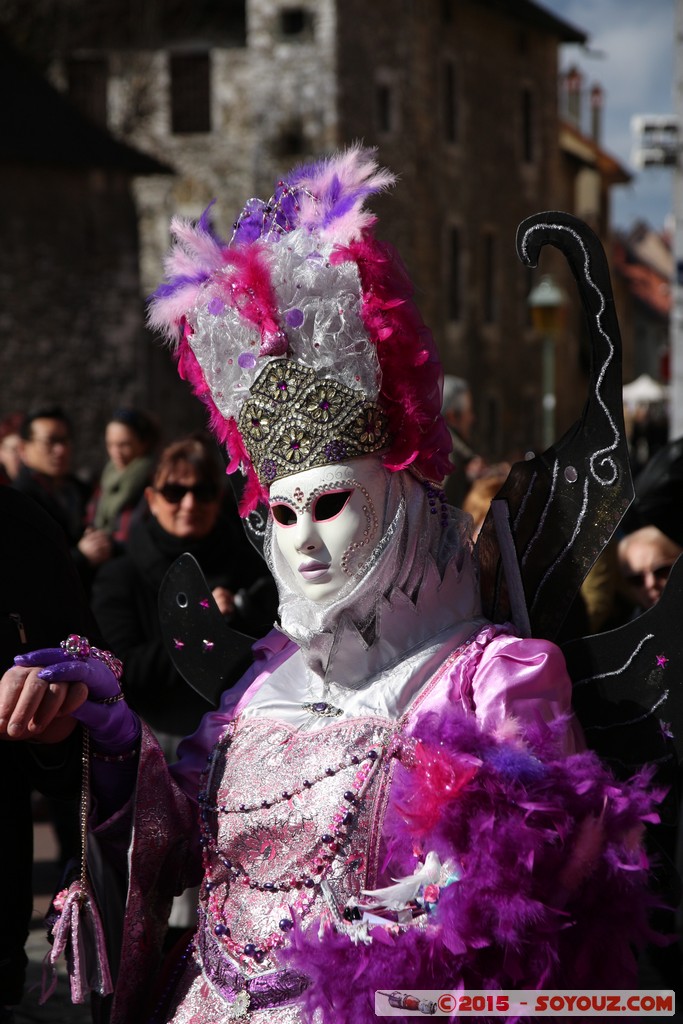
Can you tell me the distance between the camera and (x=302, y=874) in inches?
95.1

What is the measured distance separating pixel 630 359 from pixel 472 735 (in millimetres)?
52444

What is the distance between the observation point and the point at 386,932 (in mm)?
2229

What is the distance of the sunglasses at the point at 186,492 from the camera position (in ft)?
15.8

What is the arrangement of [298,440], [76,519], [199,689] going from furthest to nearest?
1. [76,519]
2. [199,689]
3. [298,440]

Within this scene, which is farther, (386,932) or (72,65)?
(72,65)

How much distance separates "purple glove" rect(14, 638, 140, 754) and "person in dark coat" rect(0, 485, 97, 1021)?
0.05 m

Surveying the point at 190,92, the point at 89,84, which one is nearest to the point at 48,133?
the point at 89,84

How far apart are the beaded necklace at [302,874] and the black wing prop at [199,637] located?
369 millimetres

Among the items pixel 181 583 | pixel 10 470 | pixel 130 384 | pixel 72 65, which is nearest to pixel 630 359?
pixel 72 65

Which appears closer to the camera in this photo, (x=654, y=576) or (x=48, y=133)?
(x=654, y=576)

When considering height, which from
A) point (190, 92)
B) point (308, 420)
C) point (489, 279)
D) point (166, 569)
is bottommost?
point (489, 279)

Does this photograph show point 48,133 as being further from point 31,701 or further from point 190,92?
point 31,701

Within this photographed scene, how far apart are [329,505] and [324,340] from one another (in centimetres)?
27

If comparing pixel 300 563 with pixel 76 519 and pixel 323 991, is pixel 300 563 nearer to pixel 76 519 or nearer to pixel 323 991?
pixel 323 991
